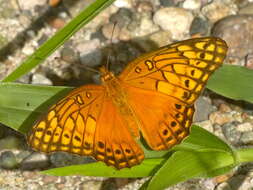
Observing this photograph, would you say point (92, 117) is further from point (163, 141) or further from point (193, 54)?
point (193, 54)

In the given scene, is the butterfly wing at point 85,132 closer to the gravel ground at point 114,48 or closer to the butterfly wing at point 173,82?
the butterfly wing at point 173,82

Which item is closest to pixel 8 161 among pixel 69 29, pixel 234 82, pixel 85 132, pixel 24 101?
pixel 24 101

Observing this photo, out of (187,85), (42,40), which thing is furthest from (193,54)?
(42,40)

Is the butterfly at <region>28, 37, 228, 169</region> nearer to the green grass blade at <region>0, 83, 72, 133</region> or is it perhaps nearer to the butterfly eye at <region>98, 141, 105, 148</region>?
the butterfly eye at <region>98, 141, 105, 148</region>

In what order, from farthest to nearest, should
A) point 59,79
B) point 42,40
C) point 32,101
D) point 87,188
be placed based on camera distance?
point 42,40 → point 59,79 → point 87,188 → point 32,101

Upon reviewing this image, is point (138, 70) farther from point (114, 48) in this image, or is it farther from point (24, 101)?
point (114, 48)

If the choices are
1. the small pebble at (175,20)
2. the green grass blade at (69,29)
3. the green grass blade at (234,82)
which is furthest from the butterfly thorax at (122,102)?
the small pebble at (175,20)
